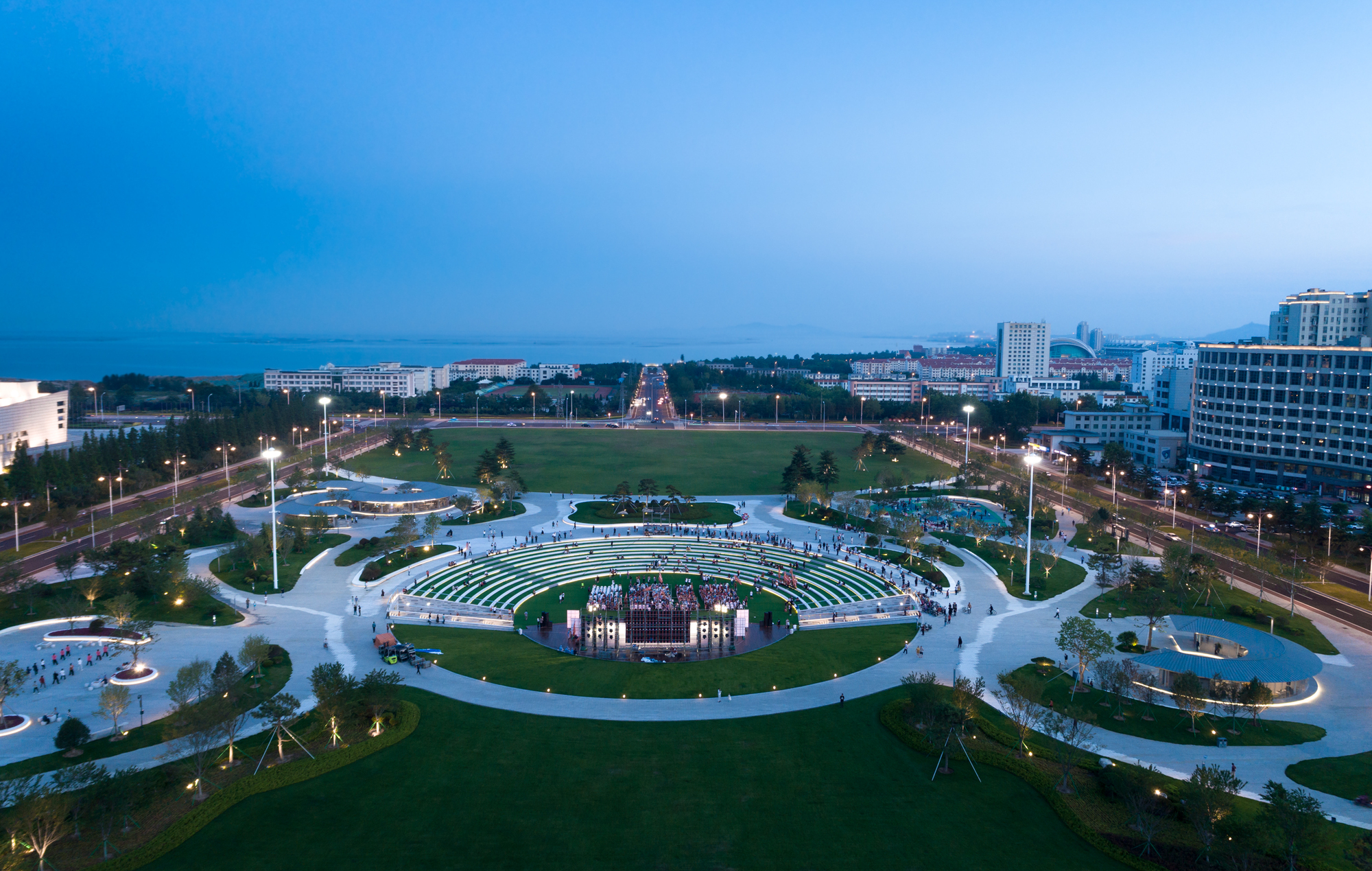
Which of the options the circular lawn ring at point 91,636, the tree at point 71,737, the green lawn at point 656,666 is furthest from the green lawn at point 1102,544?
the circular lawn ring at point 91,636

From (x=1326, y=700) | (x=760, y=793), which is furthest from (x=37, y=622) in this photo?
(x=1326, y=700)

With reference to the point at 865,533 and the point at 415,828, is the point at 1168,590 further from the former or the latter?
the point at 415,828

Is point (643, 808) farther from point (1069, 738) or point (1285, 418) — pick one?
point (1285, 418)

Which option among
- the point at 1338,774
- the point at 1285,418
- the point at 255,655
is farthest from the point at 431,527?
the point at 1285,418

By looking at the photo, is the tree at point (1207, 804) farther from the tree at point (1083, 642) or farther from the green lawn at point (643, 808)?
the tree at point (1083, 642)

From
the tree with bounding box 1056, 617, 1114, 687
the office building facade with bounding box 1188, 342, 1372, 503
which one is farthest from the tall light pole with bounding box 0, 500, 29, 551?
the office building facade with bounding box 1188, 342, 1372, 503

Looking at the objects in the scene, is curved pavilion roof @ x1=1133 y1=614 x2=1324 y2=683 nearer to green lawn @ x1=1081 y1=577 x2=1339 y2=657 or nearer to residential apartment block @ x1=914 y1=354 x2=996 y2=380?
green lawn @ x1=1081 y1=577 x2=1339 y2=657
